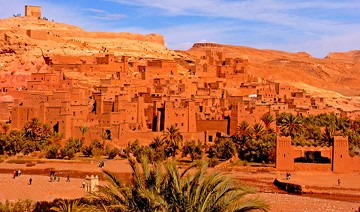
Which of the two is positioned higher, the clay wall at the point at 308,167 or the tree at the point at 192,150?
the tree at the point at 192,150

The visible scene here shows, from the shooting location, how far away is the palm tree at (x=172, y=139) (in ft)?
118

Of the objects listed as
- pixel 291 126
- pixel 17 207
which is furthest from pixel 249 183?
pixel 17 207

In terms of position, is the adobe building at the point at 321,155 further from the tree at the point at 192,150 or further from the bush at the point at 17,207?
the bush at the point at 17,207

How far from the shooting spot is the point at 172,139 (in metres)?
36.1

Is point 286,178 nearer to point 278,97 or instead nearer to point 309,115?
point 309,115

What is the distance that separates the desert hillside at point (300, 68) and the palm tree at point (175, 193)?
246 feet

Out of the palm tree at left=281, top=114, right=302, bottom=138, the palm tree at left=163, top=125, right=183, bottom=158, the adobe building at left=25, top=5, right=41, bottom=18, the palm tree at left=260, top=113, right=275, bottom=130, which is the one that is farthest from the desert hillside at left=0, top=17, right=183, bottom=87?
the palm tree at left=281, top=114, right=302, bottom=138

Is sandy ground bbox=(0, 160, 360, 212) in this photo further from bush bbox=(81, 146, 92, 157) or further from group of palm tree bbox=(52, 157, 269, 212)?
group of palm tree bbox=(52, 157, 269, 212)

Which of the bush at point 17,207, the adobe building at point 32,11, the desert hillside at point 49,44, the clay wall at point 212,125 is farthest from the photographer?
the adobe building at point 32,11

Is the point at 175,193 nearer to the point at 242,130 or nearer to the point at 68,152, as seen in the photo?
the point at 68,152

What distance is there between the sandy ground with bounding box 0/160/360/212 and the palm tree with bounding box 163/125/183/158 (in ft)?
9.37

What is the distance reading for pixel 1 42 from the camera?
53312 mm

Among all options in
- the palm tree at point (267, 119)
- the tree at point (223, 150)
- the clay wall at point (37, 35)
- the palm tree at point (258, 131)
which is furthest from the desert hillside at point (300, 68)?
the tree at point (223, 150)

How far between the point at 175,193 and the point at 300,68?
357 feet
